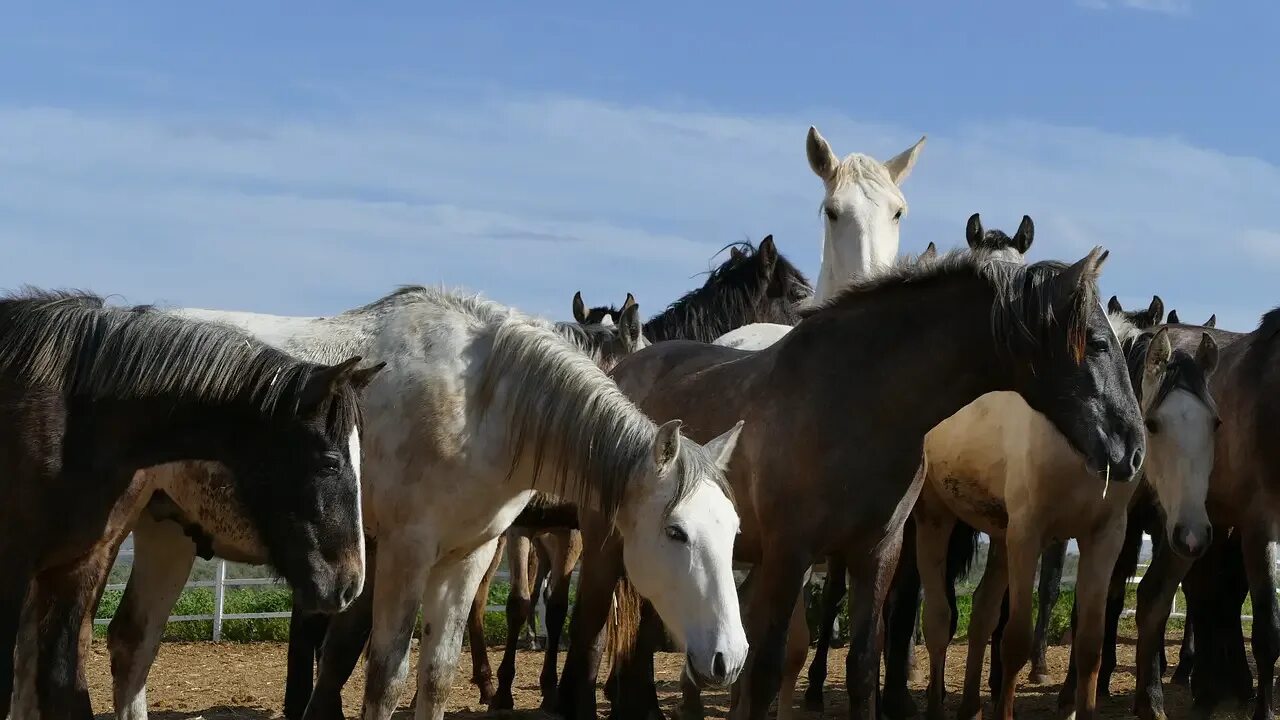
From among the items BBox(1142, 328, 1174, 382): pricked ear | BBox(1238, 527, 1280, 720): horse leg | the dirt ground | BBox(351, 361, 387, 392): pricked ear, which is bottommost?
the dirt ground

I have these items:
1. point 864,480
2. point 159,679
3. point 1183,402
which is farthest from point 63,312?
point 159,679

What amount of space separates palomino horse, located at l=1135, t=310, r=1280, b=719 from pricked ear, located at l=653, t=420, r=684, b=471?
4.20 m

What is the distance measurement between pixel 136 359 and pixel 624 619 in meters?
3.43

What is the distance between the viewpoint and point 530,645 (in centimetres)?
1398

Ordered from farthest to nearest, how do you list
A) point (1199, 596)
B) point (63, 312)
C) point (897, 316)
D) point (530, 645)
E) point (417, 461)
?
point (530, 645) < point (1199, 596) < point (897, 316) < point (417, 461) < point (63, 312)

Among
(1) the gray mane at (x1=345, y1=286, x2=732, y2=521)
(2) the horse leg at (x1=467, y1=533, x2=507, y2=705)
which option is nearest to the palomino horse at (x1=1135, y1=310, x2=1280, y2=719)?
(1) the gray mane at (x1=345, y1=286, x2=732, y2=521)

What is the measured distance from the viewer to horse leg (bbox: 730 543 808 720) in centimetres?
662

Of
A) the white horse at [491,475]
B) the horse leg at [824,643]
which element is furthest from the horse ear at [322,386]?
the horse leg at [824,643]

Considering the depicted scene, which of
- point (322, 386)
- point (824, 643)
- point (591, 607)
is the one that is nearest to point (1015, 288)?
point (591, 607)

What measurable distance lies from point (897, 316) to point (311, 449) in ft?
8.90

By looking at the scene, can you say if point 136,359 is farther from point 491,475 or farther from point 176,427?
point 491,475

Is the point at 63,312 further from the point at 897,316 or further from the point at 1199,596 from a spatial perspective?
the point at 1199,596

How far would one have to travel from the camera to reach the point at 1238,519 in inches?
343

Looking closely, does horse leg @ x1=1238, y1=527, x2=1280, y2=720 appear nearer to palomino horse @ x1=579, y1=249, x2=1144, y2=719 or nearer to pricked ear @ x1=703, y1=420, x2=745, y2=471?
palomino horse @ x1=579, y1=249, x2=1144, y2=719
